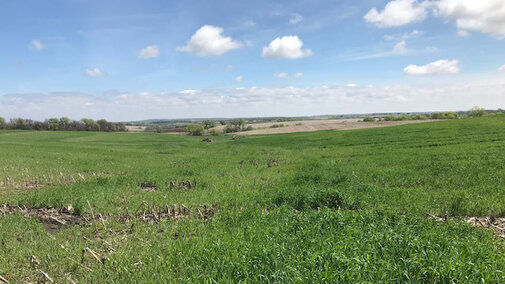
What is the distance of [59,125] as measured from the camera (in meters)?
117

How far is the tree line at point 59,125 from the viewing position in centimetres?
11312

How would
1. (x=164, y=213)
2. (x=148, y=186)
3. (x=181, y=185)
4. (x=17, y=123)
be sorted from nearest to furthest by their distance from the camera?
(x=164, y=213) → (x=181, y=185) → (x=148, y=186) → (x=17, y=123)

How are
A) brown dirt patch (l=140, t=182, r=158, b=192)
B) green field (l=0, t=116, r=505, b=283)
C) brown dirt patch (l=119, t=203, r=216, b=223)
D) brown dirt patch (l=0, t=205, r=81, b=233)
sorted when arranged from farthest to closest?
1. brown dirt patch (l=140, t=182, r=158, b=192)
2. brown dirt patch (l=119, t=203, r=216, b=223)
3. brown dirt patch (l=0, t=205, r=81, b=233)
4. green field (l=0, t=116, r=505, b=283)

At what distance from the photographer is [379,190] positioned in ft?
33.4

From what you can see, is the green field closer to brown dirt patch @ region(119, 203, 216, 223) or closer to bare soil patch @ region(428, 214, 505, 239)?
brown dirt patch @ region(119, 203, 216, 223)

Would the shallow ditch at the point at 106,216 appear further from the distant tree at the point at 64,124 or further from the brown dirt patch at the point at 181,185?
the distant tree at the point at 64,124

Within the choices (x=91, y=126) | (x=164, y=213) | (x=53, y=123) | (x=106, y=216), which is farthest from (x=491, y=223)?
(x=53, y=123)

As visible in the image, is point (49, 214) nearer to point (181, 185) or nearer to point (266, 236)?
point (181, 185)

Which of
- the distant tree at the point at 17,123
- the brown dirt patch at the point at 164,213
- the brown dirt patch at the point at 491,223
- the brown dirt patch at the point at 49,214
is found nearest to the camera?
the brown dirt patch at the point at 491,223

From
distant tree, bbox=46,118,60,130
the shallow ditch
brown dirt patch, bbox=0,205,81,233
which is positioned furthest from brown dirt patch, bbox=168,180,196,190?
distant tree, bbox=46,118,60,130

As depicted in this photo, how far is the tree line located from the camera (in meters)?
113

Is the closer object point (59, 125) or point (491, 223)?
point (491, 223)

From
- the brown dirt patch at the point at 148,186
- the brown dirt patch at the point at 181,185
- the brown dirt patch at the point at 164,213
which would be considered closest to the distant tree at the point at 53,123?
the brown dirt patch at the point at 148,186

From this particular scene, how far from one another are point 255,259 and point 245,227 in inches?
78.1
